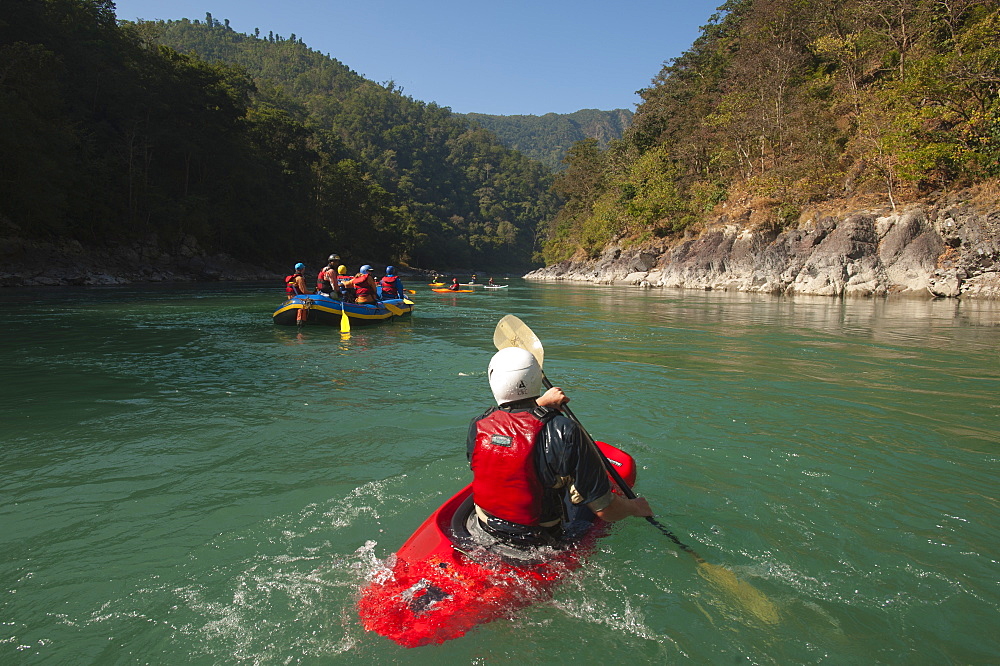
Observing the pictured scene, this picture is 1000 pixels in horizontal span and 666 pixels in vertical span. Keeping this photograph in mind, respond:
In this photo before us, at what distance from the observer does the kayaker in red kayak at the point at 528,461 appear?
2541mm

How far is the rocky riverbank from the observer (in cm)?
2011

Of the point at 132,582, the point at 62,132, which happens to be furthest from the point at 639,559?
the point at 62,132

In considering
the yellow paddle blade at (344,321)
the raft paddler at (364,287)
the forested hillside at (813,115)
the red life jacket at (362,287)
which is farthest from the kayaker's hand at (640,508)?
the forested hillside at (813,115)

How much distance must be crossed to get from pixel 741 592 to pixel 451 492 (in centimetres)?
215

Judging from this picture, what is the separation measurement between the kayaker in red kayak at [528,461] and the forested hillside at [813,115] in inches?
985

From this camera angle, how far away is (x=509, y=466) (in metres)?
2.58

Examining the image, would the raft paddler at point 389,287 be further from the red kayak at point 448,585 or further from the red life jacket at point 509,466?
the red life jacket at point 509,466

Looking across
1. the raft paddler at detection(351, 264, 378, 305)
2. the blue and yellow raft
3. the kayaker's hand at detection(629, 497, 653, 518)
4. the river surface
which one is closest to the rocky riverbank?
the river surface

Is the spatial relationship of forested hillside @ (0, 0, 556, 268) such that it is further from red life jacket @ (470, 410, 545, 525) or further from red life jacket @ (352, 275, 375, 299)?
red life jacket @ (470, 410, 545, 525)

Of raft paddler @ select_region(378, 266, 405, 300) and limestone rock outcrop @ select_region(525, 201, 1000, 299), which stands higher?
limestone rock outcrop @ select_region(525, 201, 1000, 299)

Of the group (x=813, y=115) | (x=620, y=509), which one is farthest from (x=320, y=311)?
(x=813, y=115)

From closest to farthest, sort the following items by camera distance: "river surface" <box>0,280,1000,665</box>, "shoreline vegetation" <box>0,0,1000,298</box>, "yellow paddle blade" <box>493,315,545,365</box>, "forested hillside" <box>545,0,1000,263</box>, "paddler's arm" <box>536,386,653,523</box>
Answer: "river surface" <box>0,280,1000,665</box>
"paddler's arm" <box>536,386,653,523</box>
"yellow paddle blade" <box>493,315,545,365</box>
"forested hillside" <box>545,0,1000,263</box>
"shoreline vegetation" <box>0,0,1000,298</box>

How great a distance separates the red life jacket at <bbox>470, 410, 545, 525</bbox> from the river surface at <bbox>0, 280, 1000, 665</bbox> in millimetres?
473

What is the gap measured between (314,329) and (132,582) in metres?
11.3
